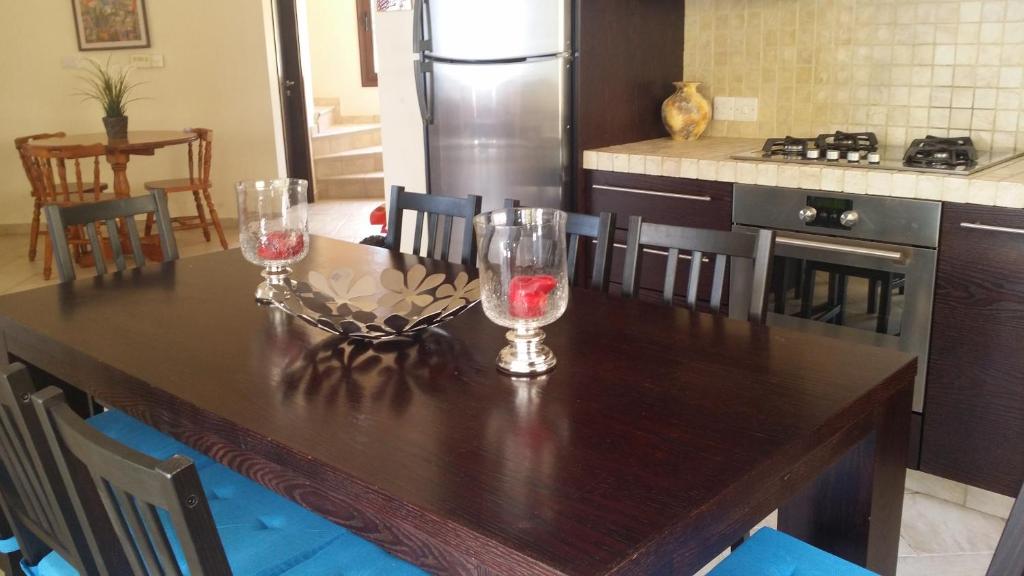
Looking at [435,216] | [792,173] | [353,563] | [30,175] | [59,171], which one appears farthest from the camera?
[30,175]

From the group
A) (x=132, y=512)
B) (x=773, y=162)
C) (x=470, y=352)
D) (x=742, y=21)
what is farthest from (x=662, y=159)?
(x=132, y=512)

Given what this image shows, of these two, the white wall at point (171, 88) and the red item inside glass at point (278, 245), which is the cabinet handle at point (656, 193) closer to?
the red item inside glass at point (278, 245)

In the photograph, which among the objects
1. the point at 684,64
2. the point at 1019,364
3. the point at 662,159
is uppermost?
the point at 684,64

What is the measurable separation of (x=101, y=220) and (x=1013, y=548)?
2285 mm

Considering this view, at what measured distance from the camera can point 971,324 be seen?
98.8 inches

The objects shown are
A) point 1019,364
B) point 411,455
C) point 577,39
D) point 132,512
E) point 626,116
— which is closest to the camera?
point 132,512

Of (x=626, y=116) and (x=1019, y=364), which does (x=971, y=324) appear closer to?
(x=1019, y=364)

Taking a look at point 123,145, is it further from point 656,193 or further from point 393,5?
point 656,193

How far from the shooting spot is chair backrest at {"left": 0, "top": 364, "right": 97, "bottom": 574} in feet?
4.08

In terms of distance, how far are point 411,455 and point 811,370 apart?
0.69 m

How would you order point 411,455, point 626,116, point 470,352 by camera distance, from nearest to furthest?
point 411,455 → point 470,352 → point 626,116

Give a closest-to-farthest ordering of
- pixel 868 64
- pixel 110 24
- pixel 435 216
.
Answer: pixel 435 216 → pixel 868 64 → pixel 110 24

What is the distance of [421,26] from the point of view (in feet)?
12.1

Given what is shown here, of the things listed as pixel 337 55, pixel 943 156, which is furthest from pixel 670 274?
pixel 337 55
